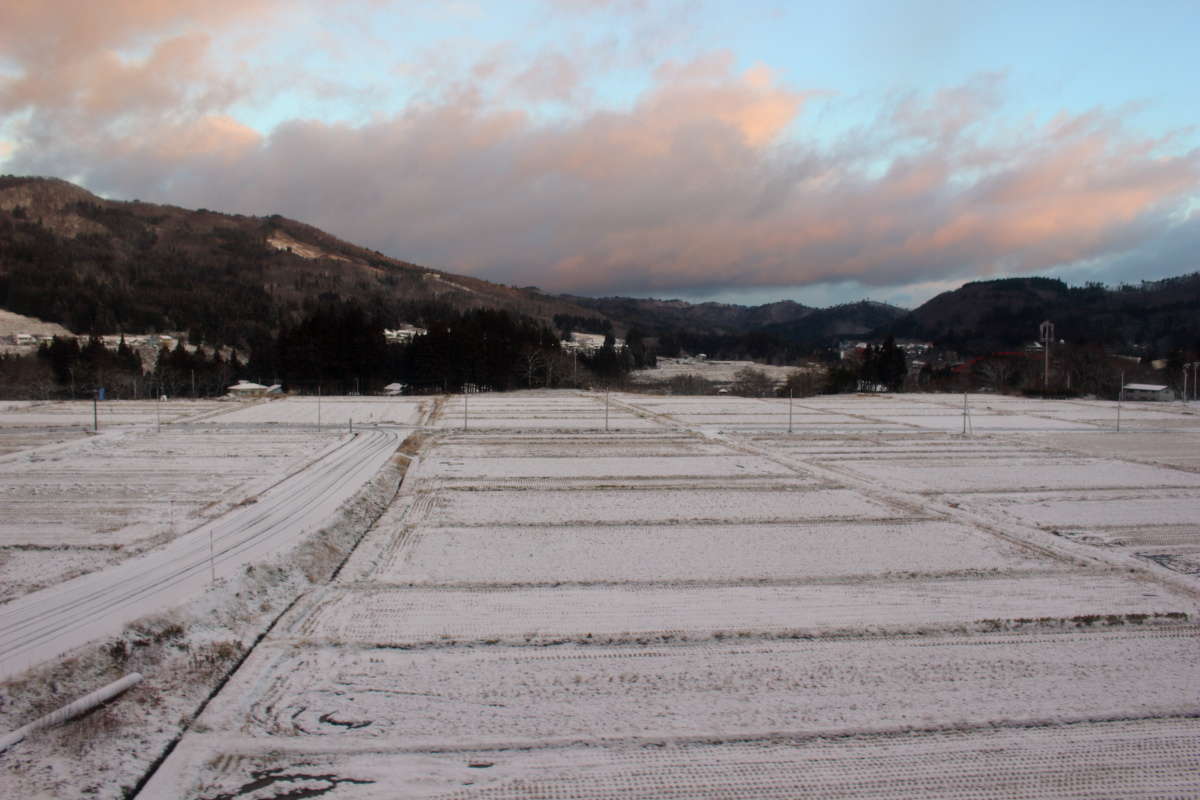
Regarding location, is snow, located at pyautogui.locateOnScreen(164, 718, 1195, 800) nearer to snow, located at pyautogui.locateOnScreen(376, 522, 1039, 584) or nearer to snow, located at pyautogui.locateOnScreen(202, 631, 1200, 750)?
snow, located at pyautogui.locateOnScreen(202, 631, 1200, 750)

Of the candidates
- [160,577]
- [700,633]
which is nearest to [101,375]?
[160,577]

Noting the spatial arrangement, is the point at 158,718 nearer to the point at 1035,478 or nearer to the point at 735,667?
the point at 735,667

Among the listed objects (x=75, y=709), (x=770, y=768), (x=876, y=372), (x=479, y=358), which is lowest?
(x=770, y=768)

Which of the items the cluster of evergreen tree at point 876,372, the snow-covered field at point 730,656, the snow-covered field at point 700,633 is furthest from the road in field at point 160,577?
the cluster of evergreen tree at point 876,372

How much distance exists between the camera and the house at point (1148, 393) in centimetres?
7262

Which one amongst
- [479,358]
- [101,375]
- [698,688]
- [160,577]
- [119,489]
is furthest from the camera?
[479,358]

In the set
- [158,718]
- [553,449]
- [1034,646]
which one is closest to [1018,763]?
[1034,646]

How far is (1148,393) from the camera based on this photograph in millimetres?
74250

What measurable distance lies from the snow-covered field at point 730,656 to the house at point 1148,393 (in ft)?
208

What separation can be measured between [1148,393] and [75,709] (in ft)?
303

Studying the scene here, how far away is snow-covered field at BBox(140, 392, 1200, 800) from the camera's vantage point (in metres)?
7.46

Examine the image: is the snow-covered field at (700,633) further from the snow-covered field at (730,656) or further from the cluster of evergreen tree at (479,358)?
the cluster of evergreen tree at (479,358)

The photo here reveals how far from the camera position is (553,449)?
105 feet

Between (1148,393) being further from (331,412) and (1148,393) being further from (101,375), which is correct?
(101,375)
